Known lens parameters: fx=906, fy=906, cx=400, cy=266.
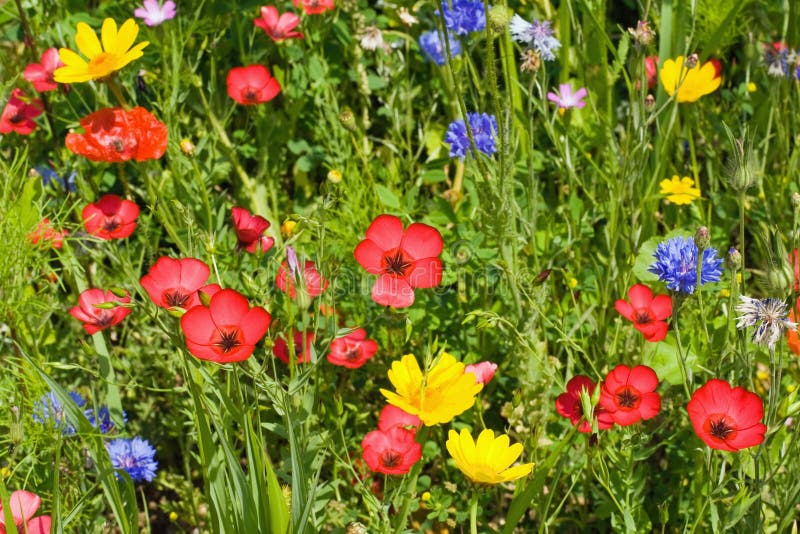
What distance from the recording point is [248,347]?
1.09m

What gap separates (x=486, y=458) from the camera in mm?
1148

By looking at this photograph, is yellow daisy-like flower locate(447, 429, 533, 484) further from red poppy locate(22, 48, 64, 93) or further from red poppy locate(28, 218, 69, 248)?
red poppy locate(22, 48, 64, 93)

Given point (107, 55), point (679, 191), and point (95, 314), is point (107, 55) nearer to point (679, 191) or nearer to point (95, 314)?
point (95, 314)

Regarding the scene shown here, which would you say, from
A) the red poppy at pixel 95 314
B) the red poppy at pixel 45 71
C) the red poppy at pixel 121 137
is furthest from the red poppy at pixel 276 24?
the red poppy at pixel 95 314

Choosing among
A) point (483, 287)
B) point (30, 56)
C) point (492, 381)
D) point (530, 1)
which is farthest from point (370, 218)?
point (30, 56)

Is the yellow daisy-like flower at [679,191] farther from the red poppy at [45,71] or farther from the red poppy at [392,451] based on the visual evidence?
the red poppy at [45,71]

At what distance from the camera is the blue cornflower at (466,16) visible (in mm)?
1744

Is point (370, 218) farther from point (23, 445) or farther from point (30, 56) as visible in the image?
point (30, 56)

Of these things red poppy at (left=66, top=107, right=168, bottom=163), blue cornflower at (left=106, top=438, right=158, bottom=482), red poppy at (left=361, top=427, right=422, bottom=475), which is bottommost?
blue cornflower at (left=106, top=438, right=158, bottom=482)

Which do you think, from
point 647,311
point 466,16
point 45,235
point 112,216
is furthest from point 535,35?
point 45,235

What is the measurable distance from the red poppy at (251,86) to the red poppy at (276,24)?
0.14 metres

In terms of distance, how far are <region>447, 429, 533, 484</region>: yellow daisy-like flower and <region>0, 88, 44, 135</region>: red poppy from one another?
51.1 inches

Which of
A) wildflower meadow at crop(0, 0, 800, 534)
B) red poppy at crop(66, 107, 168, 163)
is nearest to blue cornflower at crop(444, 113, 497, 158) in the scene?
wildflower meadow at crop(0, 0, 800, 534)

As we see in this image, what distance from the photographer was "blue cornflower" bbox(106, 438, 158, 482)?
4.97ft
